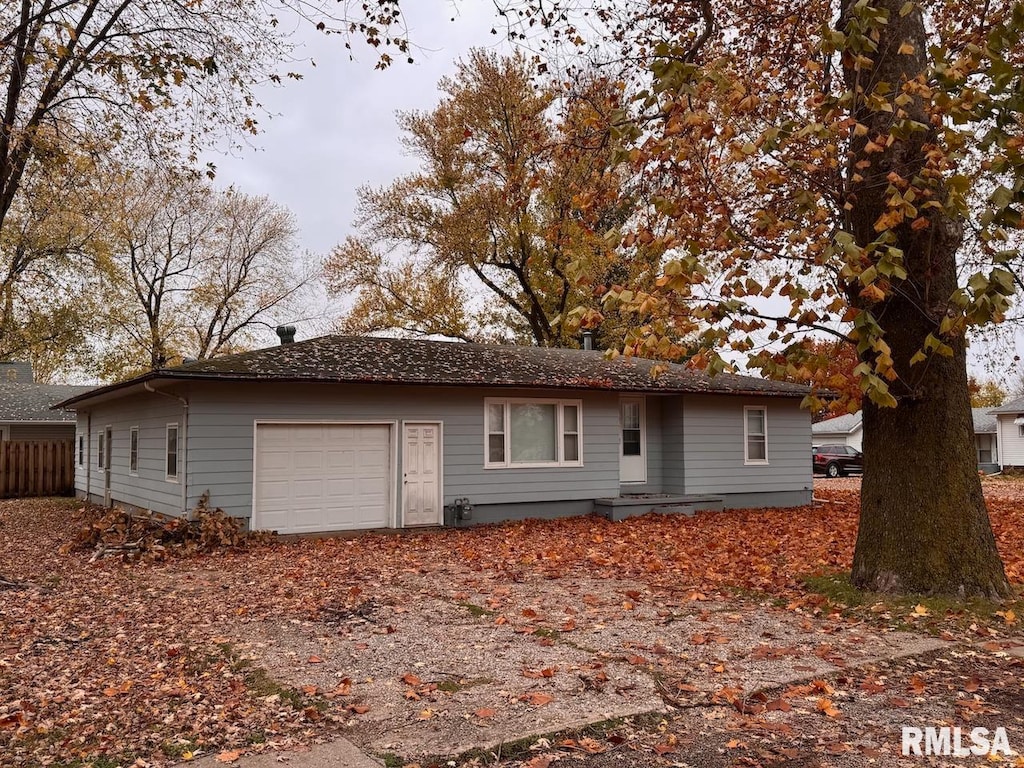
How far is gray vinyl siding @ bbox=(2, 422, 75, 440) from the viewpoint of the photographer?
1094 inches

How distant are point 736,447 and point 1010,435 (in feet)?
90.2

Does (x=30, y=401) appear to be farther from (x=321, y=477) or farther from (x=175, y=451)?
(x=321, y=477)

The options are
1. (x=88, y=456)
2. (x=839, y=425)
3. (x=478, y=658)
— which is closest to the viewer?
(x=478, y=658)

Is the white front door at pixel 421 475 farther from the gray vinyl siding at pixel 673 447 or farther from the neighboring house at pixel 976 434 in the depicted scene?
the neighboring house at pixel 976 434

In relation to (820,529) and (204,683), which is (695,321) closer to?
(204,683)

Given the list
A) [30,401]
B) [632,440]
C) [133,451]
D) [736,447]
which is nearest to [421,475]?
[632,440]

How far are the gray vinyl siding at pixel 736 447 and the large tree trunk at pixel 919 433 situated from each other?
10.2 meters

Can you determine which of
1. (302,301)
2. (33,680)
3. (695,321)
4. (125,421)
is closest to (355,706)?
(33,680)

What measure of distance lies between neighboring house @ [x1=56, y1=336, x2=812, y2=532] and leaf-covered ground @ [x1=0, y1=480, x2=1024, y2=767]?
121 inches

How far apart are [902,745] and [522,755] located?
2.04m

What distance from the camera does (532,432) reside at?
53.4ft

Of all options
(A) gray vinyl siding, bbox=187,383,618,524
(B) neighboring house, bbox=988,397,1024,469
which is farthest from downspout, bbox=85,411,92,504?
(B) neighboring house, bbox=988,397,1024,469

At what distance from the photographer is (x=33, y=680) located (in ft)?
17.7

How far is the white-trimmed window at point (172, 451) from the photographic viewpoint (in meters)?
14.1
